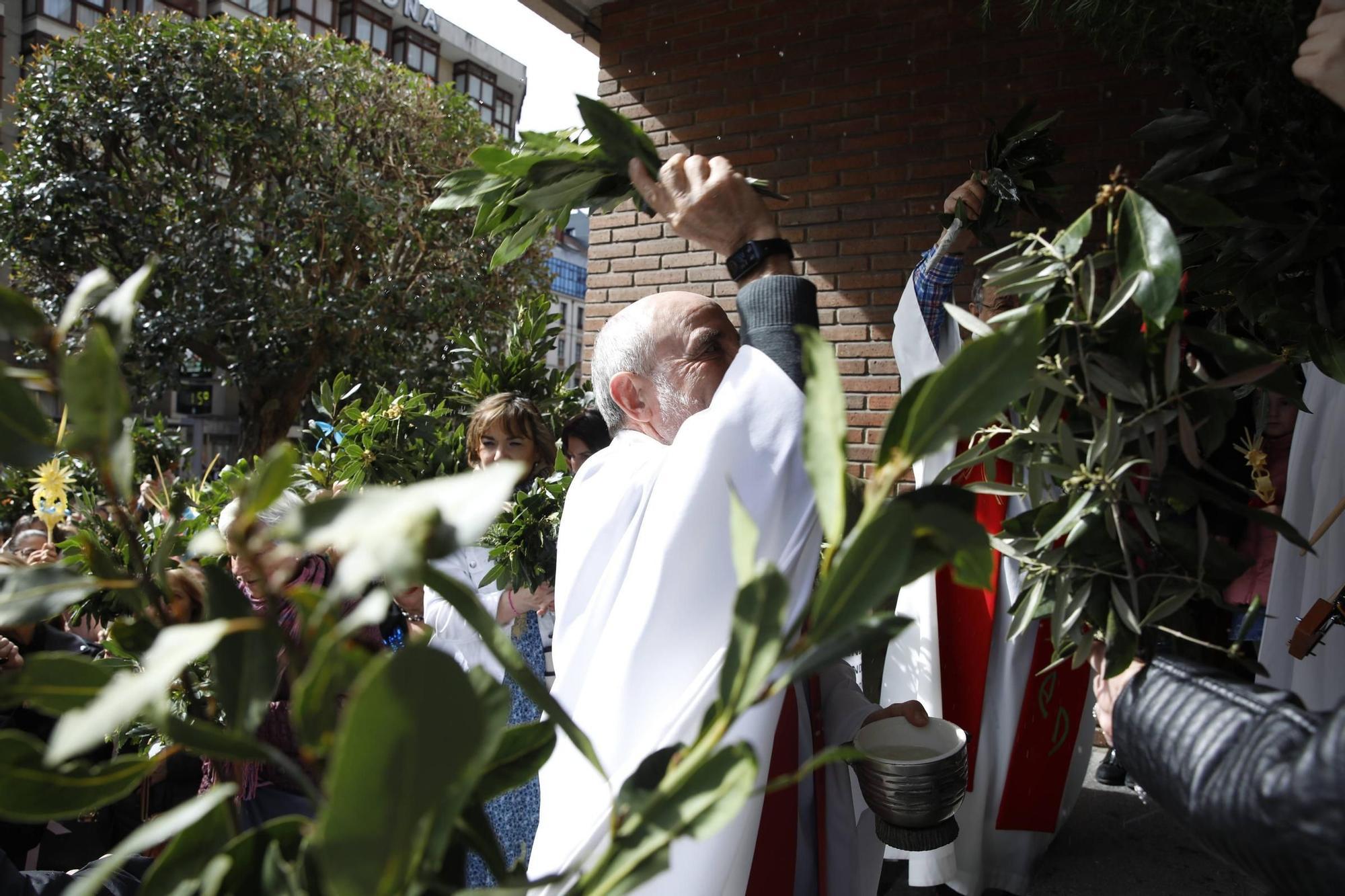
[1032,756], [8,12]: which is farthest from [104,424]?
[8,12]

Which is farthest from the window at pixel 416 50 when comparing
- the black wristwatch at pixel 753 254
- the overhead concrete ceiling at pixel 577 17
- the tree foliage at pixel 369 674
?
the tree foliage at pixel 369 674

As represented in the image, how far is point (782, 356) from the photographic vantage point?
1.35 metres

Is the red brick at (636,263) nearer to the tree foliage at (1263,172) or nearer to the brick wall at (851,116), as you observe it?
the brick wall at (851,116)

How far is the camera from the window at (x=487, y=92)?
33.5 metres

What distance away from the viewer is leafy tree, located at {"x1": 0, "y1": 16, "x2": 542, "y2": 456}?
1280 cm

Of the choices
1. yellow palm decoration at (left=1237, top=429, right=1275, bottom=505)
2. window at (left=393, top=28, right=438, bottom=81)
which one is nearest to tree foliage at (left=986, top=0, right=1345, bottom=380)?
yellow palm decoration at (left=1237, top=429, right=1275, bottom=505)

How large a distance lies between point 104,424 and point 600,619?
0.96m

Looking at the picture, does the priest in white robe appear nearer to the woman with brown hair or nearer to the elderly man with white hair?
the woman with brown hair

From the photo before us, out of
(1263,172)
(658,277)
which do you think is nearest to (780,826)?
(1263,172)

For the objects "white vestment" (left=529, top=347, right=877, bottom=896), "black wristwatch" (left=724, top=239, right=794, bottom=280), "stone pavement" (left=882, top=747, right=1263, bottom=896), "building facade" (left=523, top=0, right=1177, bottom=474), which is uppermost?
"building facade" (left=523, top=0, right=1177, bottom=474)

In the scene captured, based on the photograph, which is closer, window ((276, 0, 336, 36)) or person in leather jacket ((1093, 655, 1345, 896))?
person in leather jacket ((1093, 655, 1345, 896))

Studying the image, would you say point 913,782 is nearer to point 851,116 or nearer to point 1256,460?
point 1256,460

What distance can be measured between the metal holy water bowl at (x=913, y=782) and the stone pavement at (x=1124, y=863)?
1.53 m

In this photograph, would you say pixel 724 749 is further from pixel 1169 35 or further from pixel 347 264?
pixel 347 264
